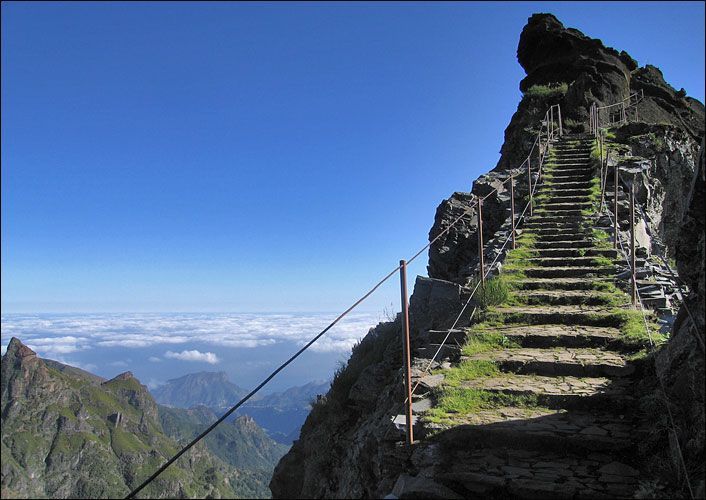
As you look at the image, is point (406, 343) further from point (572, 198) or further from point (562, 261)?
point (572, 198)

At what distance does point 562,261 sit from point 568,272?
588 mm

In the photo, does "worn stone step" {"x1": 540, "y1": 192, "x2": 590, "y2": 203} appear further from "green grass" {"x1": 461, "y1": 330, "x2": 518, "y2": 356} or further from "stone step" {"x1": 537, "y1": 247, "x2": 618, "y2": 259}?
"green grass" {"x1": 461, "y1": 330, "x2": 518, "y2": 356}

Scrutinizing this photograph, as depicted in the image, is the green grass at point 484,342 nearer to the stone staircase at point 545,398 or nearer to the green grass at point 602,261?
the stone staircase at point 545,398

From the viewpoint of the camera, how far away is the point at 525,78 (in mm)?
34406

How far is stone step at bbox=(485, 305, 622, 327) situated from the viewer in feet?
23.2

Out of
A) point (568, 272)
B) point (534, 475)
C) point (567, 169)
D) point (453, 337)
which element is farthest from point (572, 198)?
point (534, 475)

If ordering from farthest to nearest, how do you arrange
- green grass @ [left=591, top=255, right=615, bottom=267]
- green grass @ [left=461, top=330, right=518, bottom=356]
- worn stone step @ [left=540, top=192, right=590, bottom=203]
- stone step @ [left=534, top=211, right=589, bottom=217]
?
worn stone step @ [left=540, top=192, right=590, bottom=203] < stone step @ [left=534, top=211, right=589, bottom=217] < green grass @ [left=591, top=255, right=615, bottom=267] < green grass @ [left=461, top=330, right=518, bottom=356]

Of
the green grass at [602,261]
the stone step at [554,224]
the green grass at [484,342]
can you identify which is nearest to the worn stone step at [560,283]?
the green grass at [602,261]

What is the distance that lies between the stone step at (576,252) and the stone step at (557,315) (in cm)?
262

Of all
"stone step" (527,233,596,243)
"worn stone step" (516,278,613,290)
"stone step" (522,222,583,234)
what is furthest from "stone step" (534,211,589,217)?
"worn stone step" (516,278,613,290)

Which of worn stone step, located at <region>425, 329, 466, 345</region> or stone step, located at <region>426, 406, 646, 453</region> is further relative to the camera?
worn stone step, located at <region>425, 329, 466, 345</region>

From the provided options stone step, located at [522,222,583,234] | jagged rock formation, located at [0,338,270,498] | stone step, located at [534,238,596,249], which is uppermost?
stone step, located at [522,222,583,234]

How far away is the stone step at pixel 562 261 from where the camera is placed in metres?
9.48

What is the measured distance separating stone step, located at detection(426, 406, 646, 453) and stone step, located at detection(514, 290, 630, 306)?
3414 millimetres
